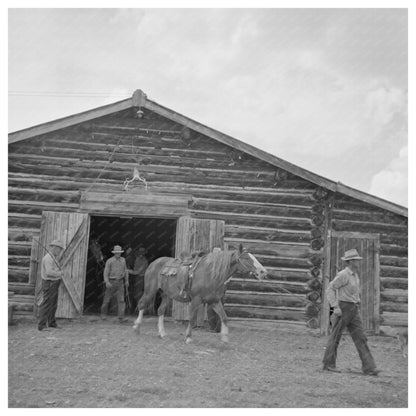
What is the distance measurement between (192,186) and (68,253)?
3.15 meters

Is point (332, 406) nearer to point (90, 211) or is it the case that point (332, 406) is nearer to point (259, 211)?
point (259, 211)

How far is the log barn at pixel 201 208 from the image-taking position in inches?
455

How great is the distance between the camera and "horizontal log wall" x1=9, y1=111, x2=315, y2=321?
38.5 ft

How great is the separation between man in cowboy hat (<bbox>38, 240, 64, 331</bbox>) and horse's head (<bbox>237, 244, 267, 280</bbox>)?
147 inches

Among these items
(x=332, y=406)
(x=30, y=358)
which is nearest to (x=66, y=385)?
(x=30, y=358)

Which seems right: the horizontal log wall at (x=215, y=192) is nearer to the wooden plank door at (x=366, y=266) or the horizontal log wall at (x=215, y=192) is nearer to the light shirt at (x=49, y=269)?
the wooden plank door at (x=366, y=266)

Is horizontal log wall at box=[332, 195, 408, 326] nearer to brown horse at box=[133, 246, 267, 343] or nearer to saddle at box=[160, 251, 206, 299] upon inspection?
brown horse at box=[133, 246, 267, 343]

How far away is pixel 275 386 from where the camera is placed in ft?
23.0

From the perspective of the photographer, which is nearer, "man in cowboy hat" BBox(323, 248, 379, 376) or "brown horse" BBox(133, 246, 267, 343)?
"man in cowboy hat" BBox(323, 248, 379, 376)

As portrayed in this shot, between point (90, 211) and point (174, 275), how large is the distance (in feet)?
8.95

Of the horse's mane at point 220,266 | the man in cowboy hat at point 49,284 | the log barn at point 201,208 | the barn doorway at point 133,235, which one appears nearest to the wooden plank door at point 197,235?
the log barn at point 201,208

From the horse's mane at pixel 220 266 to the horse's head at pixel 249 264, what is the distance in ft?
0.65

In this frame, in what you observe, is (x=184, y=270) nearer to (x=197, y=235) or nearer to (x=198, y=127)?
(x=197, y=235)

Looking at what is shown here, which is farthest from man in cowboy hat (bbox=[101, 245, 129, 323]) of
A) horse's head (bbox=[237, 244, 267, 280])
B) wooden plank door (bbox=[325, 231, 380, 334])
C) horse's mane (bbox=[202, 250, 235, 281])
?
wooden plank door (bbox=[325, 231, 380, 334])
